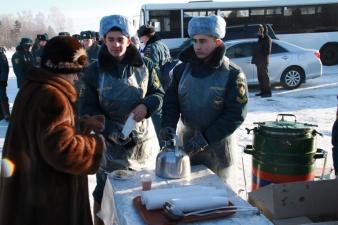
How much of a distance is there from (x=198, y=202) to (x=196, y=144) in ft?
2.41

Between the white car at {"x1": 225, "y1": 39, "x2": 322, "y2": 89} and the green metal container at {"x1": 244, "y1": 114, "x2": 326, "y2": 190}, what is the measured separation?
8.22 metres

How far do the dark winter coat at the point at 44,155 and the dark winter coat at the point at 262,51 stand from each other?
831cm

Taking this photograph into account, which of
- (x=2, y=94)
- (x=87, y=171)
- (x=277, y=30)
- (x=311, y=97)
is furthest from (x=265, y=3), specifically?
(x=87, y=171)

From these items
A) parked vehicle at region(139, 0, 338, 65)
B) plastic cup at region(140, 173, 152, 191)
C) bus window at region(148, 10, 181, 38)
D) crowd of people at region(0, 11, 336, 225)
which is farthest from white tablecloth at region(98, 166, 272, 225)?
parked vehicle at region(139, 0, 338, 65)

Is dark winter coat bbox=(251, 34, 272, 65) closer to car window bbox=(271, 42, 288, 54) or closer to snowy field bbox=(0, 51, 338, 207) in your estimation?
snowy field bbox=(0, 51, 338, 207)

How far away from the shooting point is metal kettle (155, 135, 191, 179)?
240 centimetres

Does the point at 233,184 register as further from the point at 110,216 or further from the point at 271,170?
the point at 110,216

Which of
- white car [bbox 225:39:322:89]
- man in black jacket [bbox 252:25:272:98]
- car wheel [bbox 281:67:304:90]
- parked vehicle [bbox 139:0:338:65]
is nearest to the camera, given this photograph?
man in black jacket [bbox 252:25:272:98]

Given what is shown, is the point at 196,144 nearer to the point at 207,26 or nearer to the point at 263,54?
the point at 207,26

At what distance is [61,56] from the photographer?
204 centimetres

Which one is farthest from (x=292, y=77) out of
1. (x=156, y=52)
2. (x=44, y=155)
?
(x=44, y=155)

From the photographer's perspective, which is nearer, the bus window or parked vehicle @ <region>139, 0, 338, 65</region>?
the bus window

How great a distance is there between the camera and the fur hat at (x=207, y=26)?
8.72 ft

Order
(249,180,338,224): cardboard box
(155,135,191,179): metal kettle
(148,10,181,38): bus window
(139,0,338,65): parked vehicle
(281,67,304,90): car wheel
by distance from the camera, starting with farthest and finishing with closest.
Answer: (139,0,338,65): parked vehicle → (148,10,181,38): bus window → (281,67,304,90): car wheel → (155,135,191,179): metal kettle → (249,180,338,224): cardboard box
